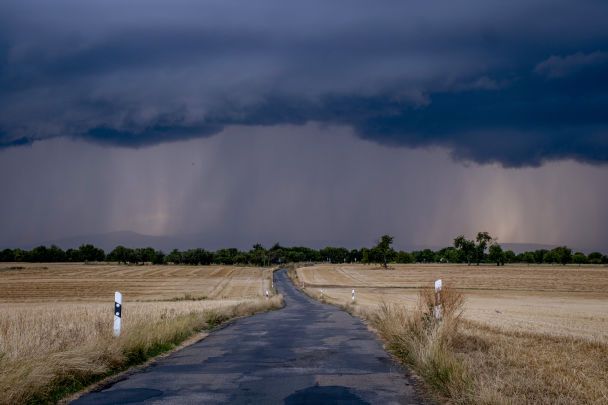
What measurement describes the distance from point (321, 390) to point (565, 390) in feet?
12.6

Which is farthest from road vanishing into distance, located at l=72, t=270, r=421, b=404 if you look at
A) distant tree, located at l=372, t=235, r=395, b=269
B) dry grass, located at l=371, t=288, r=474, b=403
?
distant tree, located at l=372, t=235, r=395, b=269

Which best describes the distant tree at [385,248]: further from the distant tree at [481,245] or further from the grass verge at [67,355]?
the grass verge at [67,355]

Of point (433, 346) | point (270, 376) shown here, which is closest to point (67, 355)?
point (270, 376)

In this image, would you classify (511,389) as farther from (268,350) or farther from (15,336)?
(15,336)

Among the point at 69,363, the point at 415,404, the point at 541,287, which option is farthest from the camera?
the point at 541,287

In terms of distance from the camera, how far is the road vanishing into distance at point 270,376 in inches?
338

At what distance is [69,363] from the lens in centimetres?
1001

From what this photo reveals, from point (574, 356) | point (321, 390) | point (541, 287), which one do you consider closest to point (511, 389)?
point (321, 390)

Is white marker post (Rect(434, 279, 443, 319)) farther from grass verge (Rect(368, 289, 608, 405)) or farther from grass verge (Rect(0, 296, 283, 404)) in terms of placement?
grass verge (Rect(0, 296, 283, 404))

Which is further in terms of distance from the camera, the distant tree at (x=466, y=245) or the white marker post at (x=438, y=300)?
the distant tree at (x=466, y=245)

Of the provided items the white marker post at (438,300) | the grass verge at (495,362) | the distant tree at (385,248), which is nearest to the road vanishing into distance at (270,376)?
the grass verge at (495,362)

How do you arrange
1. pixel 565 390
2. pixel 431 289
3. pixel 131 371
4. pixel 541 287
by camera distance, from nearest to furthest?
A: pixel 565 390, pixel 131 371, pixel 431 289, pixel 541 287

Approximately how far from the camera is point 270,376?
10516mm

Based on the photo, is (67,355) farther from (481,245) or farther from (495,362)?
(481,245)
